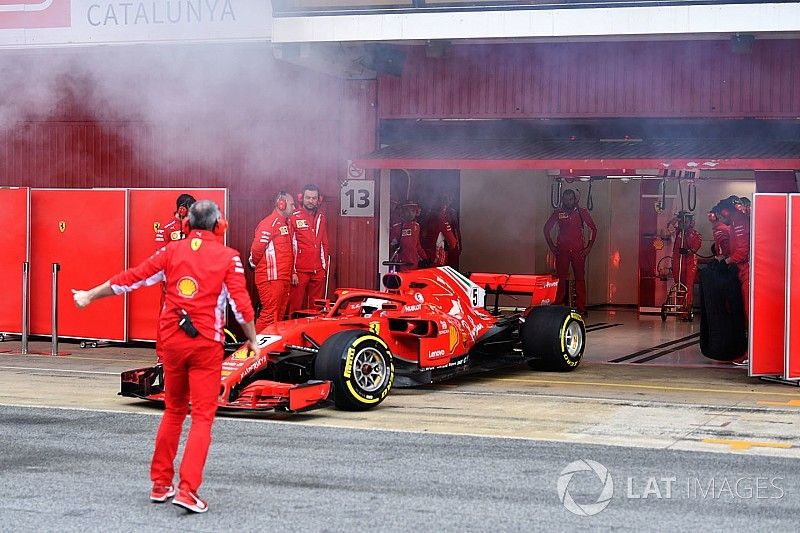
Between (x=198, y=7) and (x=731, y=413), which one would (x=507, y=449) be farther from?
(x=198, y=7)

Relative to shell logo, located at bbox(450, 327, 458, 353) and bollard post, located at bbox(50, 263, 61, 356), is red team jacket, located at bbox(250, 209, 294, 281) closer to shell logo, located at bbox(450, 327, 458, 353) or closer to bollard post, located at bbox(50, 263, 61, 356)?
bollard post, located at bbox(50, 263, 61, 356)

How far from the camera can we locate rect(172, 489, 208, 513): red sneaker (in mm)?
6859

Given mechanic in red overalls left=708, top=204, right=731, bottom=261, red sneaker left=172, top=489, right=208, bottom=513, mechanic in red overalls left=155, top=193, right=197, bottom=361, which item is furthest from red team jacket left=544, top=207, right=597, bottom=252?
red sneaker left=172, top=489, right=208, bottom=513

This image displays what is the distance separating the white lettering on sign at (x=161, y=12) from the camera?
50.0ft

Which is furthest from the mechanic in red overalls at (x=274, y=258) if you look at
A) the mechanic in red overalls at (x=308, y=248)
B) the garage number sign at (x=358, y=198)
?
the garage number sign at (x=358, y=198)

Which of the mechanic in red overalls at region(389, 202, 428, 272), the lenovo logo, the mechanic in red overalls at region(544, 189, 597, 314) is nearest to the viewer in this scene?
the lenovo logo

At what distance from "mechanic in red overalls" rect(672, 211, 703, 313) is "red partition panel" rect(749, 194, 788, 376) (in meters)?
8.17

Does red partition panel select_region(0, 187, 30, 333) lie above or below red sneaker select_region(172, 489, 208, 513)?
above

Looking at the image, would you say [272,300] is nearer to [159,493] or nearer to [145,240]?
[145,240]

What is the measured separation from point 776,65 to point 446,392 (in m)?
6.39

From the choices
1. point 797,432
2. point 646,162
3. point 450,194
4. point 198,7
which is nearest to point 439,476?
point 797,432

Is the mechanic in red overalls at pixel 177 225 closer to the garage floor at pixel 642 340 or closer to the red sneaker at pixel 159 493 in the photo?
the garage floor at pixel 642 340

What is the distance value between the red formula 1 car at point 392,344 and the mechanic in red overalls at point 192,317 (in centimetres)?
267

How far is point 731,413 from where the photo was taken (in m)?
10.6
